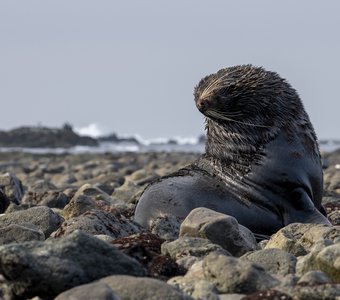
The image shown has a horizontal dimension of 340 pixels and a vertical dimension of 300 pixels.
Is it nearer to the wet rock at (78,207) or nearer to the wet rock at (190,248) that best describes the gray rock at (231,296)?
the wet rock at (190,248)

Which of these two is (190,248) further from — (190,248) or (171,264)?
(171,264)

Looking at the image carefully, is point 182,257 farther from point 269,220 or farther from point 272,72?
point 272,72

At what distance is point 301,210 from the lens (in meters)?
8.95

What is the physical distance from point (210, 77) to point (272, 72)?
635mm

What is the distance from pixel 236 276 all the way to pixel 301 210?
3851mm

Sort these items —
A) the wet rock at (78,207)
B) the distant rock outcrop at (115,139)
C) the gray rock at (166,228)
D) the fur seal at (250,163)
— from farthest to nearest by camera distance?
the distant rock outcrop at (115,139) → the wet rock at (78,207) → the fur seal at (250,163) → the gray rock at (166,228)

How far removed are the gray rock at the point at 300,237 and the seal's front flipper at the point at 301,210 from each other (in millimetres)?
1229

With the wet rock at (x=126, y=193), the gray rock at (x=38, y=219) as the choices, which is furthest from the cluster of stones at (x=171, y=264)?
the wet rock at (x=126, y=193)

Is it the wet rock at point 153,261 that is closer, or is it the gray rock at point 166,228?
the wet rock at point 153,261

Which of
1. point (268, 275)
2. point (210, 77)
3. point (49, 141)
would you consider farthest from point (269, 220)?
point (49, 141)

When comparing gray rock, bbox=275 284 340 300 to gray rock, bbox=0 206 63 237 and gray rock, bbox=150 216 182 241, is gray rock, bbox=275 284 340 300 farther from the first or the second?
gray rock, bbox=0 206 63 237

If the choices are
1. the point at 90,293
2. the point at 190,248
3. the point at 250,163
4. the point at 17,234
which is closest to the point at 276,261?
the point at 190,248

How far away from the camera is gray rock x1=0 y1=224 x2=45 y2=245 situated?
690cm

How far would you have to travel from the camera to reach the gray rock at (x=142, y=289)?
479 cm
